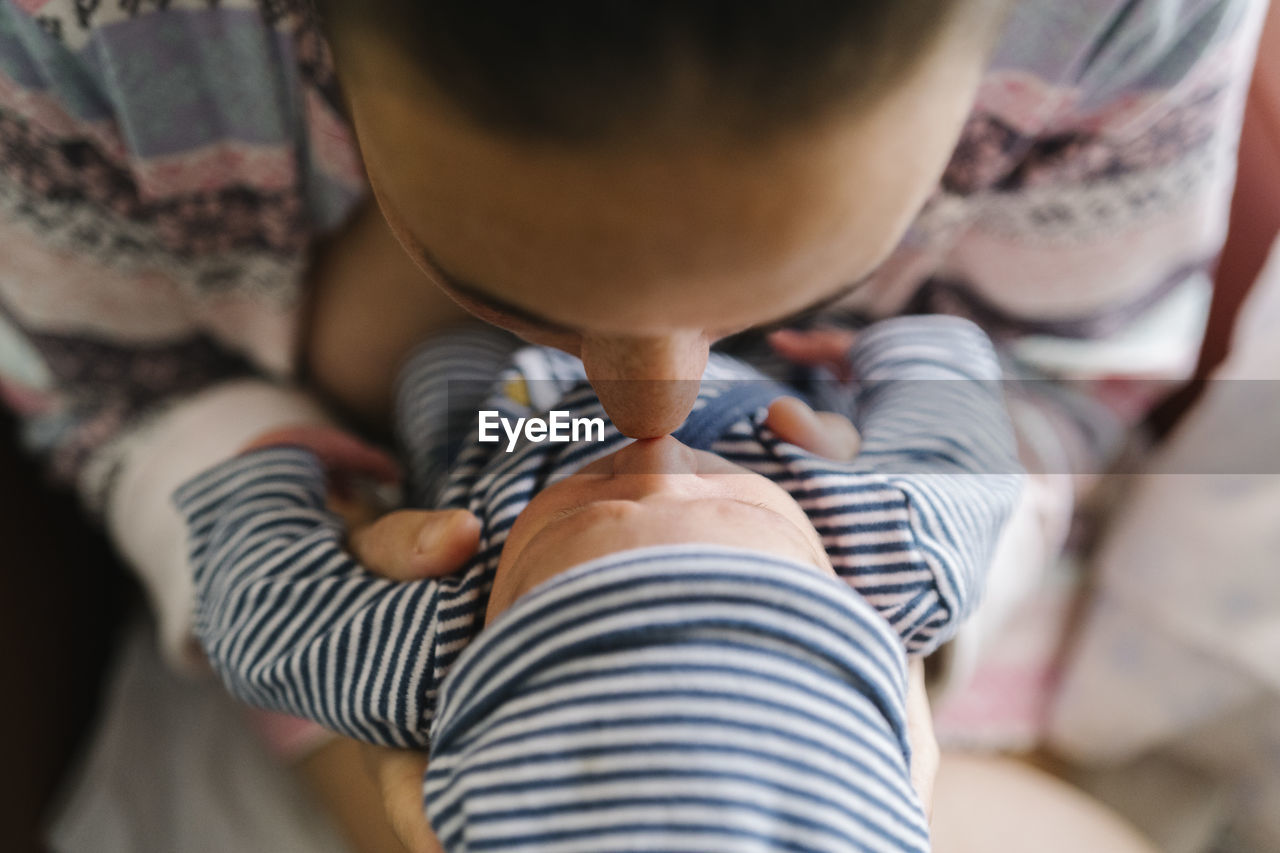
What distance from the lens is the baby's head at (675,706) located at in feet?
0.82

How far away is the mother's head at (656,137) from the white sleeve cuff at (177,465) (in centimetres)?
35

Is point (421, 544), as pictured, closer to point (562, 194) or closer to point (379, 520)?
point (379, 520)

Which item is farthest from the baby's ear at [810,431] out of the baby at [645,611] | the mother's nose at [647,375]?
the mother's nose at [647,375]

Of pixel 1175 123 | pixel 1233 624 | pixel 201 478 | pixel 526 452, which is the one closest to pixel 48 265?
pixel 201 478

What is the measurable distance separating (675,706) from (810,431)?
6.8 inches

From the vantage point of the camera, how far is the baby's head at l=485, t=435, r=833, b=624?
0.28m

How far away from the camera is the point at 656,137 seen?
162mm

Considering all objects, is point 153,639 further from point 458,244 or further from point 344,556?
point 458,244

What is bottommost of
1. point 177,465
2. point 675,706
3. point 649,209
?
point 177,465

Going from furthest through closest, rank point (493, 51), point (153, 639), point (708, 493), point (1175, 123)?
point (153, 639)
point (1175, 123)
point (708, 493)
point (493, 51)

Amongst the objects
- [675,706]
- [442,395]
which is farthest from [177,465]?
[675,706]

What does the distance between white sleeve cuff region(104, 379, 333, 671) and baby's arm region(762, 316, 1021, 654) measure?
0.31 meters

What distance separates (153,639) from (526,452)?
0.42m

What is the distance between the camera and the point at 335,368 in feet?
1.76
